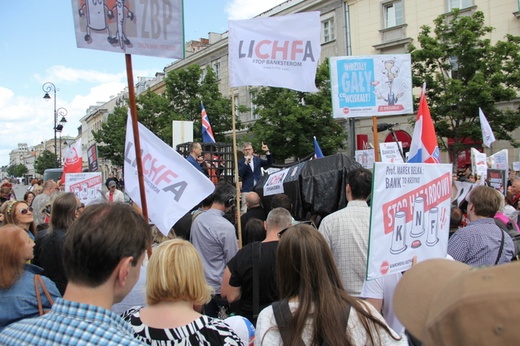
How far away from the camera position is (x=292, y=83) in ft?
19.0

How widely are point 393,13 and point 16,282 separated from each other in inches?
993

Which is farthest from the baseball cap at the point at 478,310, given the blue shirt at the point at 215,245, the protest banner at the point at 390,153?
the protest banner at the point at 390,153

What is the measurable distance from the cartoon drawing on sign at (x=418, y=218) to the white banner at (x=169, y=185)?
1611 mm

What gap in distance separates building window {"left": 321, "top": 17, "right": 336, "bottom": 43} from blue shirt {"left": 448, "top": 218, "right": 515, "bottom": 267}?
24.9 meters

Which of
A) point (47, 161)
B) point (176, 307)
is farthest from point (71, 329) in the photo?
point (47, 161)

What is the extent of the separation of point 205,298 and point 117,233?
86 cm

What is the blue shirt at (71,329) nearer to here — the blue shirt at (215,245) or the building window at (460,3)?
the blue shirt at (215,245)

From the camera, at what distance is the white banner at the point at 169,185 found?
147 inches

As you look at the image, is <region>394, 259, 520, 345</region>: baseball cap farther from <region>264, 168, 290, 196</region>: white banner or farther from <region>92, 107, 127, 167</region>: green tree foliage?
<region>92, 107, 127, 167</region>: green tree foliage

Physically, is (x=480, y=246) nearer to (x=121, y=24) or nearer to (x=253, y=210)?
(x=253, y=210)

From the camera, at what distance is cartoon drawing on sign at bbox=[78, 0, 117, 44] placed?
11.3ft

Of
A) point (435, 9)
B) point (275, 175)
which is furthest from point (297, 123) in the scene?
point (275, 175)

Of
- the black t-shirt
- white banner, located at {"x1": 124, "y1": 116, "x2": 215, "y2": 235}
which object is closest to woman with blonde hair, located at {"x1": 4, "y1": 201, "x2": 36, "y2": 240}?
white banner, located at {"x1": 124, "y1": 116, "x2": 215, "y2": 235}

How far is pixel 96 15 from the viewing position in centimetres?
347
